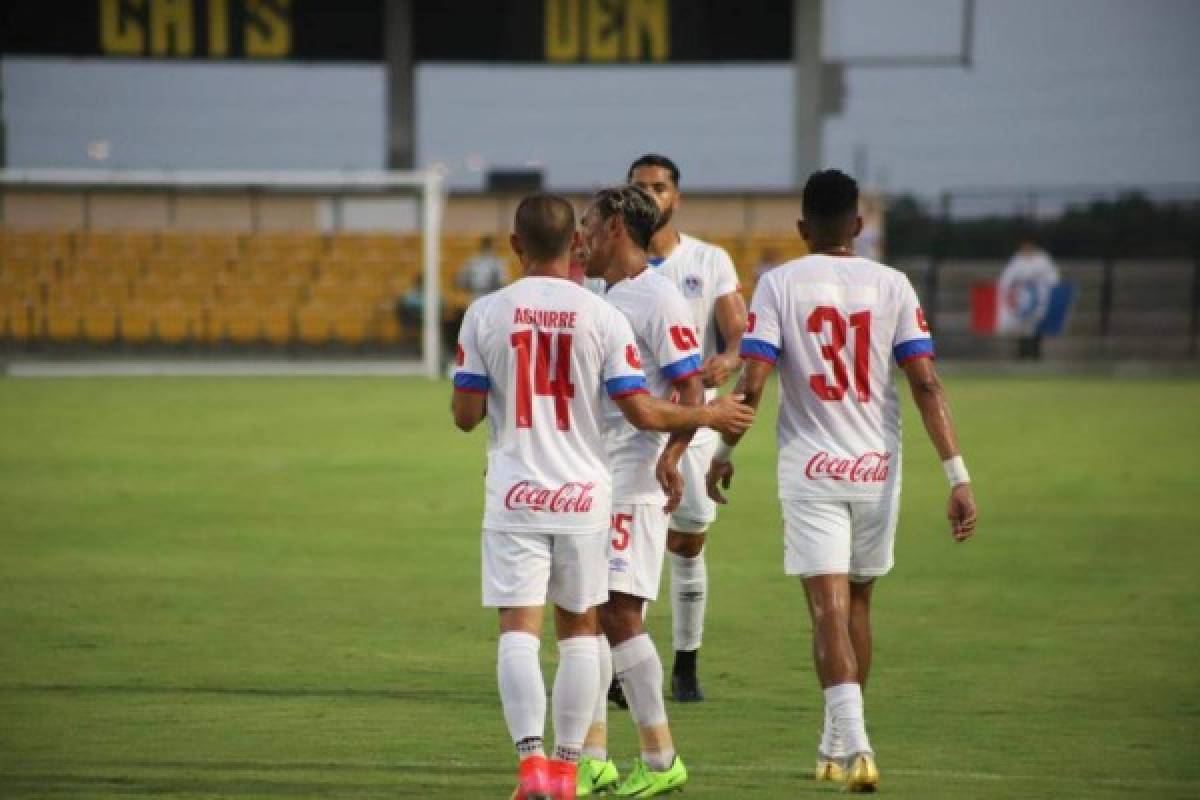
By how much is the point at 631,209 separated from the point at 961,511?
4.96ft

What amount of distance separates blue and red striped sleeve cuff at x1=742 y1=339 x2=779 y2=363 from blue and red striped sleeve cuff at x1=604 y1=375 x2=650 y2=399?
24.0 inches

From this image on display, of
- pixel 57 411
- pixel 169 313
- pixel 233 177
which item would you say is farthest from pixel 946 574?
pixel 169 313

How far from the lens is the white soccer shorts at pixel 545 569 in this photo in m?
6.15

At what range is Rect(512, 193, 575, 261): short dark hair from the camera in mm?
6141

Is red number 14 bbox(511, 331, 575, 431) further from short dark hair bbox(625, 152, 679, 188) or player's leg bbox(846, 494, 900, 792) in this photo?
short dark hair bbox(625, 152, 679, 188)

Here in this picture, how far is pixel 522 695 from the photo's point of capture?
6.09 metres

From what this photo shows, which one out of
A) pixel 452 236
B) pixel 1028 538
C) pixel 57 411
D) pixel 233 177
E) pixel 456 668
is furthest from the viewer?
pixel 452 236

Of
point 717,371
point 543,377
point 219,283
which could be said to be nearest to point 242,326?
point 219,283

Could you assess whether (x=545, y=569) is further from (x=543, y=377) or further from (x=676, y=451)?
(x=676, y=451)

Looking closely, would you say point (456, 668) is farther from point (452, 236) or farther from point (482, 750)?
point (452, 236)

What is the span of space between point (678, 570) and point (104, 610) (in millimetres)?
3619

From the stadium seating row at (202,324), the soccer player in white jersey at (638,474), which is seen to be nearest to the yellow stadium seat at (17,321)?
the stadium seating row at (202,324)

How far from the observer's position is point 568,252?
6.25 meters

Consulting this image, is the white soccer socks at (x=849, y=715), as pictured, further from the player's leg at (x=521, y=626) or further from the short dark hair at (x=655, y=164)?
the short dark hair at (x=655, y=164)
